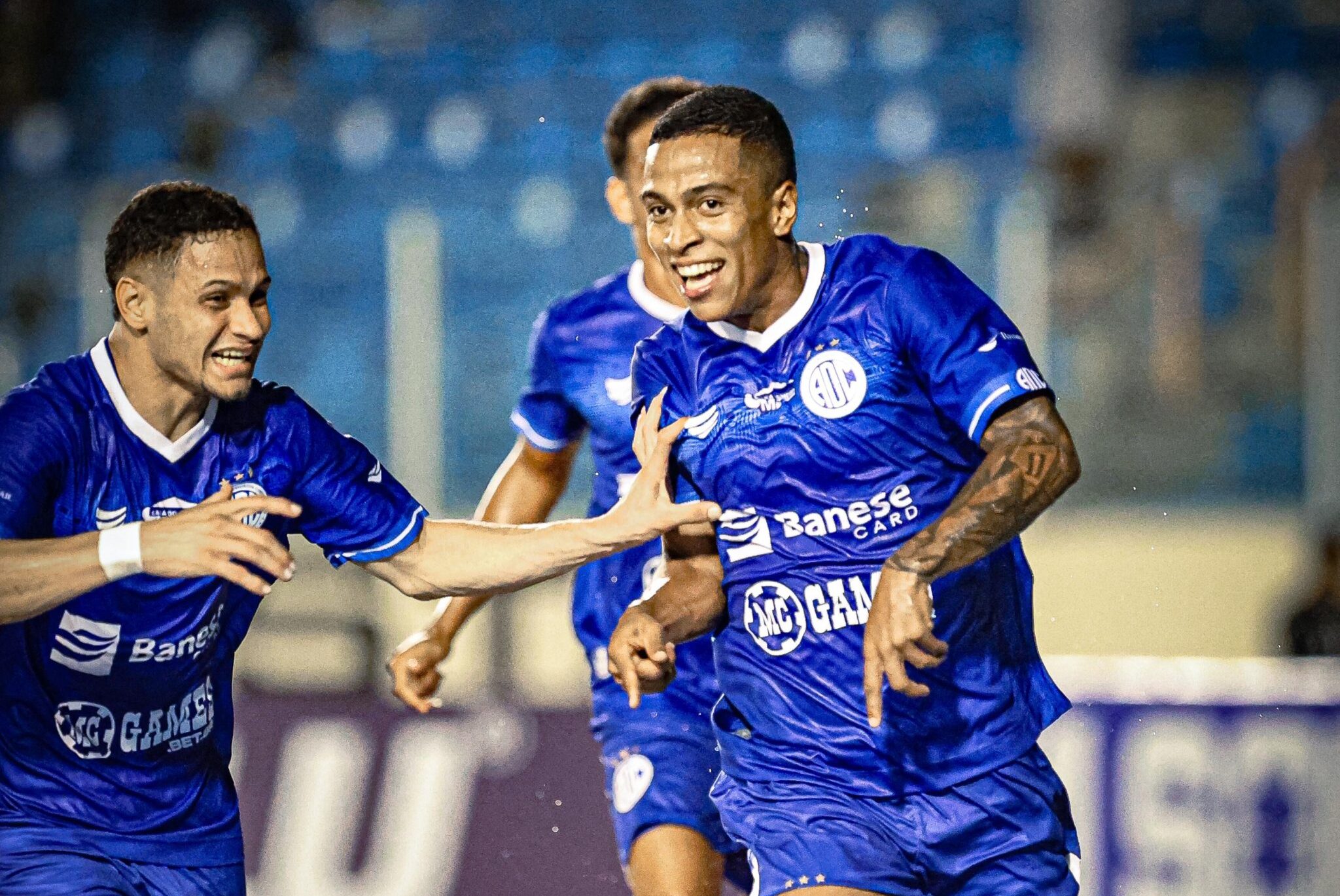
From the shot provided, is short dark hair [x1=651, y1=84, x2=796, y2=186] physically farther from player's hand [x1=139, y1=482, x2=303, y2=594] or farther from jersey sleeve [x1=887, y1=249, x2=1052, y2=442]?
player's hand [x1=139, y1=482, x2=303, y2=594]

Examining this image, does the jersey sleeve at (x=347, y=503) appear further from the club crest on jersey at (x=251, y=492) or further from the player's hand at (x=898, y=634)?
the player's hand at (x=898, y=634)

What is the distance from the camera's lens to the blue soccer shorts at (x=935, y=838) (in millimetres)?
3410

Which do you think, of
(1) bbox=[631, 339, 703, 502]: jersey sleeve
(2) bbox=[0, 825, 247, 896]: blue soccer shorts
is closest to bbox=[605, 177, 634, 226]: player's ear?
(1) bbox=[631, 339, 703, 502]: jersey sleeve

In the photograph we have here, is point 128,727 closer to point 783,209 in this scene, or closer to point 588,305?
point 783,209

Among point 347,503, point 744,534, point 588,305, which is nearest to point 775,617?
point 744,534

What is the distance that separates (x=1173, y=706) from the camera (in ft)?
20.8

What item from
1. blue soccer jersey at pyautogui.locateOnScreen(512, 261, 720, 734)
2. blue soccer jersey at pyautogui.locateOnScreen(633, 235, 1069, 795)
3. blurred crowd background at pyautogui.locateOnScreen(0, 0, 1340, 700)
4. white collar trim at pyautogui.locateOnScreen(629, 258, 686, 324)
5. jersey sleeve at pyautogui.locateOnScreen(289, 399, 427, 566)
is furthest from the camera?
blurred crowd background at pyautogui.locateOnScreen(0, 0, 1340, 700)

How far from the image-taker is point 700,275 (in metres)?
3.52

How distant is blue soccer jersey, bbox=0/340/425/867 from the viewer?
3381mm

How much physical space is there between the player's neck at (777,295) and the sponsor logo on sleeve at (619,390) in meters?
1.14

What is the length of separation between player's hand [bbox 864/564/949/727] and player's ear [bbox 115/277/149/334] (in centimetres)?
163

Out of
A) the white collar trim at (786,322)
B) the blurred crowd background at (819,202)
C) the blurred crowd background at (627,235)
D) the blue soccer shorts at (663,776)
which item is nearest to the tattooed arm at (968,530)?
the white collar trim at (786,322)

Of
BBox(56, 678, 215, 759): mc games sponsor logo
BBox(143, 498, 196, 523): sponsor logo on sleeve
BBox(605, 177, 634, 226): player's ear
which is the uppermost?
BBox(605, 177, 634, 226): player's ear

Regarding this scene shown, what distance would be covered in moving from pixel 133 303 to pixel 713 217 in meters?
1.23
